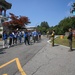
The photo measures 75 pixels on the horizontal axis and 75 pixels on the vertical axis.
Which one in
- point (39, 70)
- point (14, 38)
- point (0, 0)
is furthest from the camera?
point (0, 0)

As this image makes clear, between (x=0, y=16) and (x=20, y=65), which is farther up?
(x=0, y=16)

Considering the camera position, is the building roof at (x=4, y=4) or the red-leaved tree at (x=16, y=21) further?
the red-leaved tree at (x=16, y=21)

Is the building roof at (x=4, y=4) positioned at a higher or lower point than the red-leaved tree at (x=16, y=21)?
higher

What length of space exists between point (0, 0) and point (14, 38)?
3822 centimetres

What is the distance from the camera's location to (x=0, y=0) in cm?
6244

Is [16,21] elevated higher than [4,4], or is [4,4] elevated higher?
[4,4]

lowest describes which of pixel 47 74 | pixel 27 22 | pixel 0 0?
pixel 47 74

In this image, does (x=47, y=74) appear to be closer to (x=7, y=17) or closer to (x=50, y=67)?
(x=50, y=67)

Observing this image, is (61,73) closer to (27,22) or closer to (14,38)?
(14,38)

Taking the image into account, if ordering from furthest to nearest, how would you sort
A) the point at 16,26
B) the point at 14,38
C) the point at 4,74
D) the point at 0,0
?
the point at 16,26 → the point at 0,0 → the point at 14,38 → the point at 4,74

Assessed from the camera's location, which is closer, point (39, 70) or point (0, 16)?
point (39, 70)

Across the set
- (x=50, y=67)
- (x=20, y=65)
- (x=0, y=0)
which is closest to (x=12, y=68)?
(x=20, y=65)

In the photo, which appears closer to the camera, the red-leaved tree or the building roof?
the building roof

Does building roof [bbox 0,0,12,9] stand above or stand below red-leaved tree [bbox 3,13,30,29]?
above
